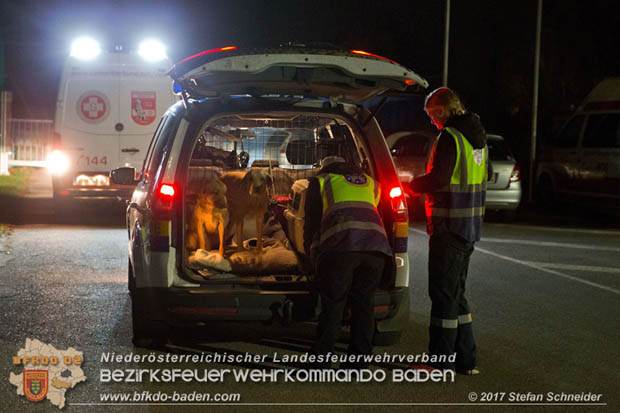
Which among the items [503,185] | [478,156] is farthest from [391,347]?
[503,185]

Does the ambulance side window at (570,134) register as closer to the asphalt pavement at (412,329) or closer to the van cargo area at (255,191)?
the asphalt pavement at (412,329)

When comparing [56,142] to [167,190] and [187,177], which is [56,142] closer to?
[187,177]

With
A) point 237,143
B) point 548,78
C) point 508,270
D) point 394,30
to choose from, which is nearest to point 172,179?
point 237,143

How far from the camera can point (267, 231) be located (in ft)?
25.0

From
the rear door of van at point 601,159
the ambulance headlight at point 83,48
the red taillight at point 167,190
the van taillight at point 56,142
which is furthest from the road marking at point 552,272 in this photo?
the ambulance headlight at point 83,48

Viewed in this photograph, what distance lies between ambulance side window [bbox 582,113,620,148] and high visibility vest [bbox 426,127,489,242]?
995cm

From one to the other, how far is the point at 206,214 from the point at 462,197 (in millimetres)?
2104

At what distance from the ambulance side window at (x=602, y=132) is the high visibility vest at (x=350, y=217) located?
10.4 m

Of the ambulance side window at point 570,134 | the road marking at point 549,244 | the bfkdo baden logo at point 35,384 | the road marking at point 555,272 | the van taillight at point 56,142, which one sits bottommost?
the bfkdo baden logo at point 35,384

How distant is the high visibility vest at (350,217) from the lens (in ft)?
16.1

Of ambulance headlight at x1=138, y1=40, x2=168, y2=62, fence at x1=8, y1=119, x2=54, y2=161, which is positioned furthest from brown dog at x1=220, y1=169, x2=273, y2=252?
fence at x1=8, y1=119, x2=54, y2=161

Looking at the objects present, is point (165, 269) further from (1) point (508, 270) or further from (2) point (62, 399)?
(1) point (508, 270)

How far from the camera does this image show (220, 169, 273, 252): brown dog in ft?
22.1

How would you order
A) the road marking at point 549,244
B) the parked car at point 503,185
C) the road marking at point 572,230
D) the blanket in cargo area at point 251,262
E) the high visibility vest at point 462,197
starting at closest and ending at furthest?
the high visibility vest at point 462,197
the blanket in cargo area at point 251,262
the road marking at point 549,244
the road marking at point 572,230
the parked car at point 503,185
